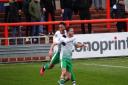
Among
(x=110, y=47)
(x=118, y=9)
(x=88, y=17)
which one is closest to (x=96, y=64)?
(x=110, y=47)

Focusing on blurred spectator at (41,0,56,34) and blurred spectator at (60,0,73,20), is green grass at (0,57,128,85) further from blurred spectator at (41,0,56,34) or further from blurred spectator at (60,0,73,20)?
blurred spectator at (41,0,56,34)

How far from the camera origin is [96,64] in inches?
869

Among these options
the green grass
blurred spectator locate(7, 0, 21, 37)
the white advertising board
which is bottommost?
the green grass

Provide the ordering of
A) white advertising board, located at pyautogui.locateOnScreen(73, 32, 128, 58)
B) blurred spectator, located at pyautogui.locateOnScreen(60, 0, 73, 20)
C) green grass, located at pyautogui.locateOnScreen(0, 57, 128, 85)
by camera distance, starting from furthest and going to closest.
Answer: blurred spectator, located at pyautogui.locateOnScreen(60, 0, 73, 20) → white advertising board, located at pyautogui.locateOnScreen(73, 32, 128, 58) → green grass, located at pyautogui.locateOnScreen(0, 57, 128, 85)

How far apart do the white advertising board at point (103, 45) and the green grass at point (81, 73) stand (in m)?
0.54

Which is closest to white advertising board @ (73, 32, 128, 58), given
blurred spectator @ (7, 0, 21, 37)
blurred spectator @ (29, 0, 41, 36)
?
blurred spectator @ (29, 0, 41, 36)

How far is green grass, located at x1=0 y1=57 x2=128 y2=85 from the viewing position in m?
17.1

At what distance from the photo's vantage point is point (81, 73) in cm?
1938

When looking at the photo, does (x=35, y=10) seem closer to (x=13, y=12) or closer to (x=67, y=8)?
(x=13, y=12)

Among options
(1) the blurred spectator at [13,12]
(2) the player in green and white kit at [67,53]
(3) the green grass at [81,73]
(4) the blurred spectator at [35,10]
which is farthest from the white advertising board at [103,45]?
(2) the player in green and white kit at [67,53]

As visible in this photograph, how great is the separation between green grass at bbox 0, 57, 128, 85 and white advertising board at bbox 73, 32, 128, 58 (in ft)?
1.76

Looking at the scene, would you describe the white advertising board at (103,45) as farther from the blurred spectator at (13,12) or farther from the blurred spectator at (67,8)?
the blurred spectator at (13,12)

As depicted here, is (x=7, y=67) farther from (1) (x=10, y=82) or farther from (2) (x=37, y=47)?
(1) (x=10, y=82)

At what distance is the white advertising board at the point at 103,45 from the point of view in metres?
24.3
